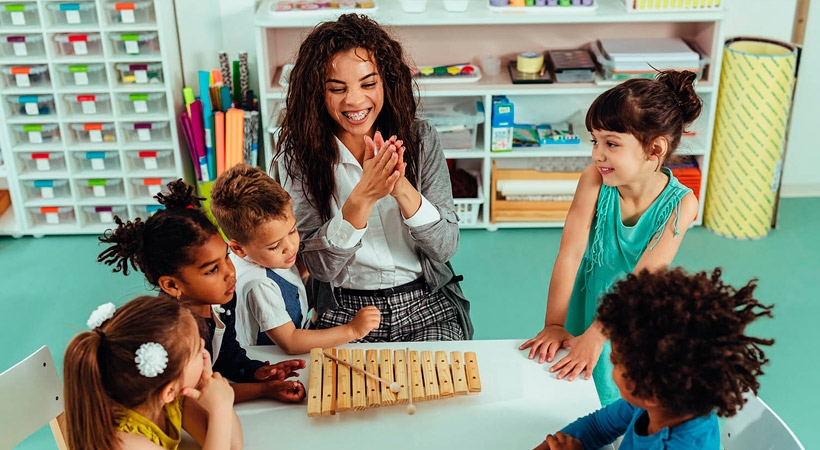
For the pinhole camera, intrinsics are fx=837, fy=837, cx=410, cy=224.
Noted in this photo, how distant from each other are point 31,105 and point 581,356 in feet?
9.04

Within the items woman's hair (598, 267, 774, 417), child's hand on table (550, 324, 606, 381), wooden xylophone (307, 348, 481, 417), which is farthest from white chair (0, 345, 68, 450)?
woman's hair (598, 267, 774, 417)

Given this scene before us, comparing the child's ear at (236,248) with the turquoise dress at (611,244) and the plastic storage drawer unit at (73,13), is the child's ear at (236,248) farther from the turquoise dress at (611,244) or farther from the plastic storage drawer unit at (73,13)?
the plastic storage drawer unit at (73,13)

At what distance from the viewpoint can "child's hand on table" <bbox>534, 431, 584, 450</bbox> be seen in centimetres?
144

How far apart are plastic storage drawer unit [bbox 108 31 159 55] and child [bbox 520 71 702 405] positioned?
7.09 feet

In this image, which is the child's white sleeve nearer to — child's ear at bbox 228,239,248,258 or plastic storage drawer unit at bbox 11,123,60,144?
child's ear at bbox 228,239,248,258

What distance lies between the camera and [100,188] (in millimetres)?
3678

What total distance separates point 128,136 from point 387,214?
6.50ft

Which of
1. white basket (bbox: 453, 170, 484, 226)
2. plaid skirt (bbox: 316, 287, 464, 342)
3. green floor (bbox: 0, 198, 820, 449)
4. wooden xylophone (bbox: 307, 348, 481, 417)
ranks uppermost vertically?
wooden xylophone (bbox: 307, 348, 481, 417)

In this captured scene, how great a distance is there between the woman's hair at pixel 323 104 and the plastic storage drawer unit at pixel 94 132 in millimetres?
1779

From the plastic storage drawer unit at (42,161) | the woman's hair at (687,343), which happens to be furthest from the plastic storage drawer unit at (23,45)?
the woman's hair at (687,343)

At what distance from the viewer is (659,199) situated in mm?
1914

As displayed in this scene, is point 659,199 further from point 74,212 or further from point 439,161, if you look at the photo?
point 74,212

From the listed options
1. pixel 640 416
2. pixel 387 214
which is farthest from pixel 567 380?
pixel 387 214

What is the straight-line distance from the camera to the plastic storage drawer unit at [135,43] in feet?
11.1
